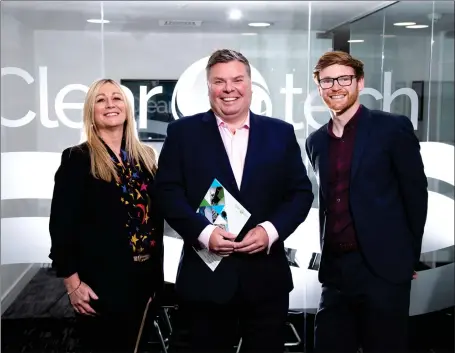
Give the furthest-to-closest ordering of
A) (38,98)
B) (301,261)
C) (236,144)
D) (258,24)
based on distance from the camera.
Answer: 1. (301,261)
2. (258,24)
3. (38,98)
4. (236,144)

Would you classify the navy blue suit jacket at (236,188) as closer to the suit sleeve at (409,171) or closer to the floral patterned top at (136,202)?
the floral patterned top at (136,202)

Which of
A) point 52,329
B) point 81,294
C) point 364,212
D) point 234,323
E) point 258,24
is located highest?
point 258,24

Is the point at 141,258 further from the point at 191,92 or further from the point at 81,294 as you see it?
the point at 191,92

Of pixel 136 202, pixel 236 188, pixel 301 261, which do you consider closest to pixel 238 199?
pixel 236 188

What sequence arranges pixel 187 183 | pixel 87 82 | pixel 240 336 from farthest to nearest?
pixel 87 82 → pixel 240 336 → pixel 187 183

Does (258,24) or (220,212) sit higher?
(258,24)

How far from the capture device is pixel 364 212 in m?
2.68

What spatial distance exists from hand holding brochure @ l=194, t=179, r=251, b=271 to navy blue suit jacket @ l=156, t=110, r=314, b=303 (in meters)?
0.02

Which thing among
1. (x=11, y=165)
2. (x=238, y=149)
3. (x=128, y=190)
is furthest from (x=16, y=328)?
(x=238, y=149)

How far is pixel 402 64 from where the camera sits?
132 inches

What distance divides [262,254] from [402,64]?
5.14 feet

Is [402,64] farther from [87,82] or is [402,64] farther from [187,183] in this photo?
[87,82]

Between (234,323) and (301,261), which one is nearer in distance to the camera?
(234,323)

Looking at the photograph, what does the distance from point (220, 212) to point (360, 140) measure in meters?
0.76
